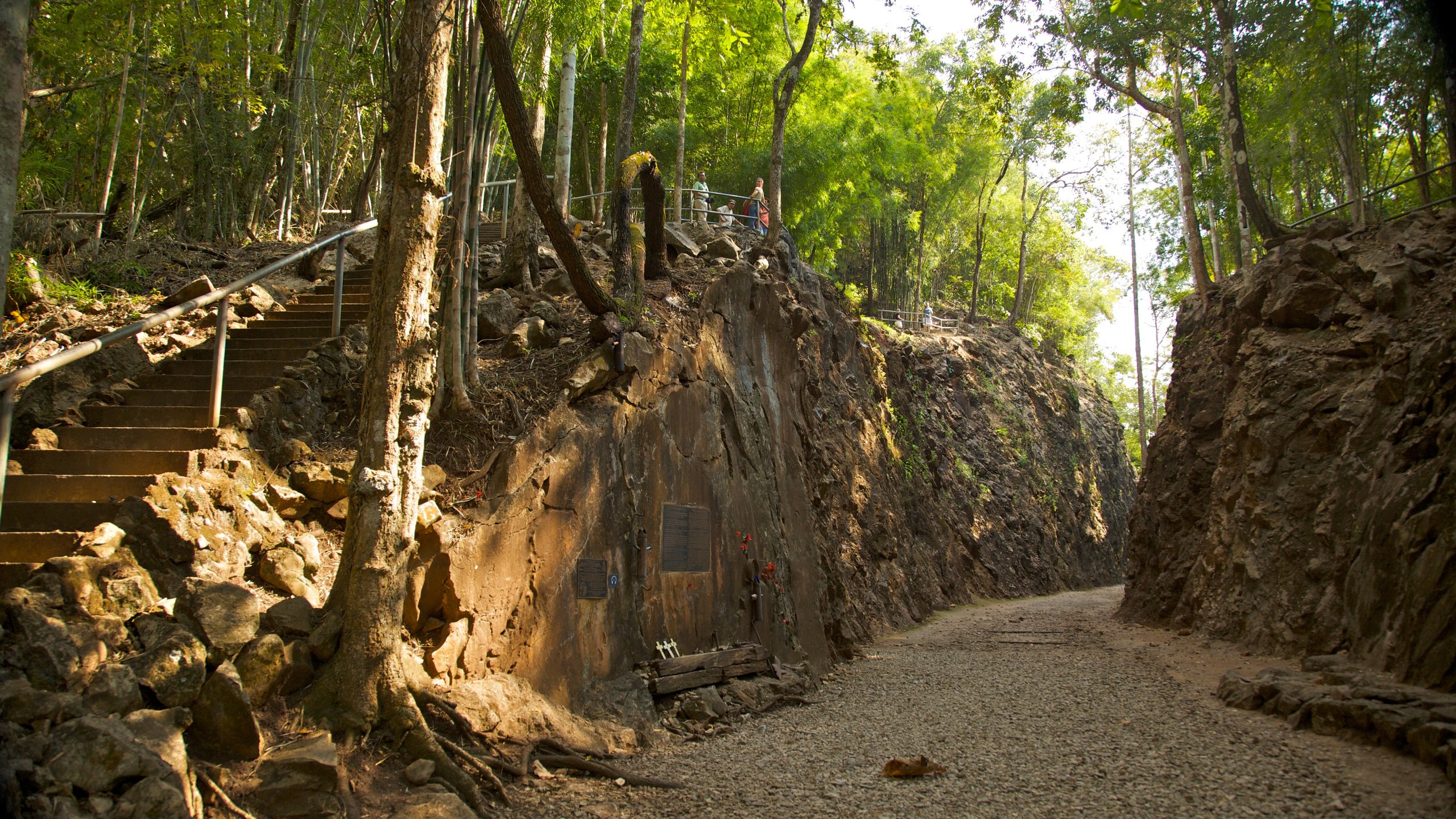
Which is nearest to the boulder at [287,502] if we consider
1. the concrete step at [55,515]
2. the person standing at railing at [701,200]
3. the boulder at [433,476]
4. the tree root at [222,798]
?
the boulder at [433,476]

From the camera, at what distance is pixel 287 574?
15.9ft

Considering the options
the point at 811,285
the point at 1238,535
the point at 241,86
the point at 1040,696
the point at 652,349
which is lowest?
the point at 1040,696

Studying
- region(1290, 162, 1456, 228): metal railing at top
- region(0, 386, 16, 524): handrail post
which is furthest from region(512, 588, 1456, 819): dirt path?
region(1290, 162, 1456, 228): metal railing at top

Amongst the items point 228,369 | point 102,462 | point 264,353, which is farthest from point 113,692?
point 264,353

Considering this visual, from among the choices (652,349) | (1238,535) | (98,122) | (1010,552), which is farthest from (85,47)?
(1010,552)

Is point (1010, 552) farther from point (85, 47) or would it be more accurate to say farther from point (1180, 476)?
point (85, 47)

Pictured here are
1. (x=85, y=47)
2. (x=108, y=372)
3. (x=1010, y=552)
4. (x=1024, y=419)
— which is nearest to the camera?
(x=108, y=372)

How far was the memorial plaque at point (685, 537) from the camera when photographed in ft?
24.7

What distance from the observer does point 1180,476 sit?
12.8 meters

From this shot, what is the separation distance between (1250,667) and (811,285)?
991cm

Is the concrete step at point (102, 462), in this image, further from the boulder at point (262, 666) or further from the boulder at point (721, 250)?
the boulder at point (721, 250)

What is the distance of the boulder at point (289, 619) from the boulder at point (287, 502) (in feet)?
3.15

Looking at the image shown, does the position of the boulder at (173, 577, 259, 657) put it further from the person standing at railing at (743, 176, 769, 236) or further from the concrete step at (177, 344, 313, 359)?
the person standing at railing at (743, 176, 769, 236)

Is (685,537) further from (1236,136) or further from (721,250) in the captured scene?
(1236,136)
